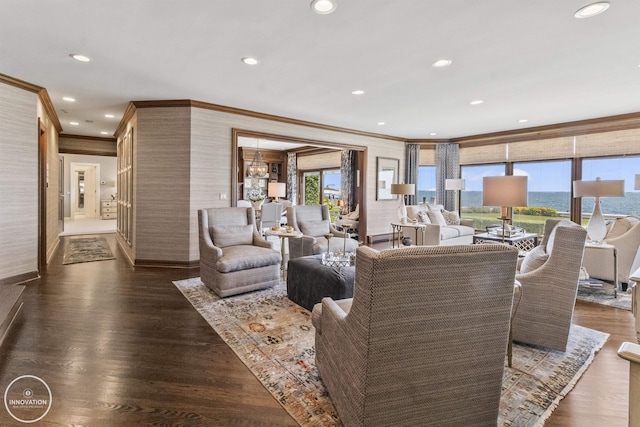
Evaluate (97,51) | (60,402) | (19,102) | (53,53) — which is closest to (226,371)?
(60,402)

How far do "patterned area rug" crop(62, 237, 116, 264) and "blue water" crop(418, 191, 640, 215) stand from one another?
8334mm

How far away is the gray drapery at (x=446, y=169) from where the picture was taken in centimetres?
833

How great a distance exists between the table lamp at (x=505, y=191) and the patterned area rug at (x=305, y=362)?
1096 mm

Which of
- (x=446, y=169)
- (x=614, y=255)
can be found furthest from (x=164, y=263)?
(x=446, y=169)

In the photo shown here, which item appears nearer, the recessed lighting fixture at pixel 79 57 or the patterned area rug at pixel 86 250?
the recessed lighting fixture at pixel 79 57

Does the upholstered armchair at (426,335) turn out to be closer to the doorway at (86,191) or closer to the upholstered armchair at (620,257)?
the upholstered armchair at (620,257)

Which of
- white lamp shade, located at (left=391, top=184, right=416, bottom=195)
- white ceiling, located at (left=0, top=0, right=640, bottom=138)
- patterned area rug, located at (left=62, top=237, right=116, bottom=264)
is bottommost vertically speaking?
patterned area rug, located at (left=62, top=237, right=116, bottom=264)

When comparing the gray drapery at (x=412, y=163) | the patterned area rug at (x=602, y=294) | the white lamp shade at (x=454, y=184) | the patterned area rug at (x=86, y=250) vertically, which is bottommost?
the patterned area rug at (x=602, y=294)

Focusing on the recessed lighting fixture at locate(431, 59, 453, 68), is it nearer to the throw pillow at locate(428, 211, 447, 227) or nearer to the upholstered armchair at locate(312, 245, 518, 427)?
the upholstered armchair at locate(312, 245, 518, 427)

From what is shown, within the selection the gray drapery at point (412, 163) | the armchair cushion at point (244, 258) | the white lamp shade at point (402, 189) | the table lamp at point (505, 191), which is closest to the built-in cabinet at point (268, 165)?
the gray drapery at point (412, 163)

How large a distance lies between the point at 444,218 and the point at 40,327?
282 inches

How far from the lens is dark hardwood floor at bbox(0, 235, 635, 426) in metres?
1.80

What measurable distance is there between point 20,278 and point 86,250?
86.7 inches

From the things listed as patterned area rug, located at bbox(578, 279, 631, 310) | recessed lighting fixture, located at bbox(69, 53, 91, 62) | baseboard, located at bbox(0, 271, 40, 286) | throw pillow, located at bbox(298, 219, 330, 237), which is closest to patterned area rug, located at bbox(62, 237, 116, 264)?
baseboard, located at bbox(0, 271, 40, 286)
